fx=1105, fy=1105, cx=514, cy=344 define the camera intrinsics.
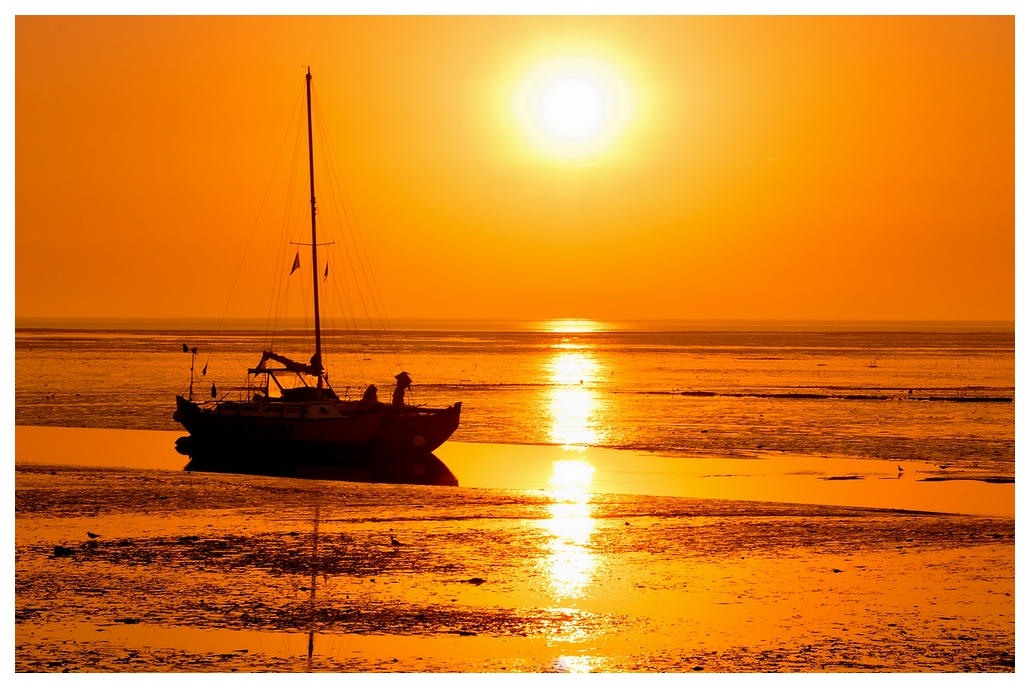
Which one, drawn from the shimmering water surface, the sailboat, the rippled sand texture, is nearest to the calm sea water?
the shimmering water surface

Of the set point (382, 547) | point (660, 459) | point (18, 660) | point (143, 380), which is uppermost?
point (143, 380)

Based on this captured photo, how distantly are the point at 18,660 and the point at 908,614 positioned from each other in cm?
1400

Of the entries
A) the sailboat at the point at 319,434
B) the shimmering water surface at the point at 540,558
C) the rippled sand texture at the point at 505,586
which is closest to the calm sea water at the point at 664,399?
the shimmering water surface at the point at 540,558

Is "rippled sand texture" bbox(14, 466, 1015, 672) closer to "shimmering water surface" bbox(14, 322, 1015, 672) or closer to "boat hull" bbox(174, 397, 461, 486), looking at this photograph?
"shimmering water surface" bbox(14, 322, 1015, 672)

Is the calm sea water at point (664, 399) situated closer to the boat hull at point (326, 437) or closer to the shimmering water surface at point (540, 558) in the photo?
the shimmering water surface at point (540, 558)

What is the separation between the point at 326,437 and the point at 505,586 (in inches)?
843

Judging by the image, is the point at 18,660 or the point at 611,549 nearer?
the point at 18,660

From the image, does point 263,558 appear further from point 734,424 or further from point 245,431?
point 734,424

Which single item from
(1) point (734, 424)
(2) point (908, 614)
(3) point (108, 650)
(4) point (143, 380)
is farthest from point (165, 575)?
(4) point (143, 380)

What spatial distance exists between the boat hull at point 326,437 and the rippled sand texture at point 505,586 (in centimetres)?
1026

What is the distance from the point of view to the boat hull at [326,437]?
3925cm

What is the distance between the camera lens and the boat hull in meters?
39.2

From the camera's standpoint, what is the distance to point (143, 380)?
276 ft

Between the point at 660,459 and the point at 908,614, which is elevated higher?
the point at 660,459
